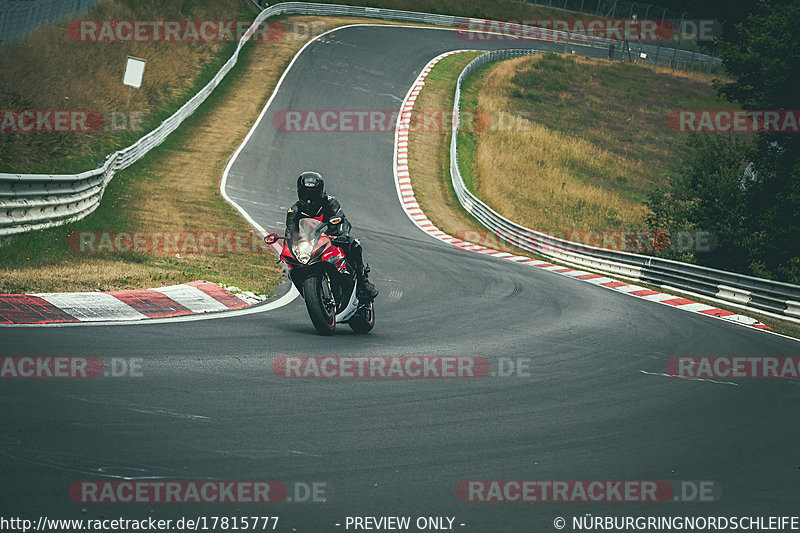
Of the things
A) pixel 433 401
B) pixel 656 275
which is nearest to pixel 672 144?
pixel 656 275

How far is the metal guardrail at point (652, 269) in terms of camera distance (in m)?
17.0

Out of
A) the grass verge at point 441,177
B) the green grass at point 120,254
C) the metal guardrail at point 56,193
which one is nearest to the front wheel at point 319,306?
the green grass at point 120,254

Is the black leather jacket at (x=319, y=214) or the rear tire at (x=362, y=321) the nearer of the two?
the black leather jacket at (x=319, y=214)

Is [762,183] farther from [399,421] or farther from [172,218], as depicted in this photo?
[399,421]

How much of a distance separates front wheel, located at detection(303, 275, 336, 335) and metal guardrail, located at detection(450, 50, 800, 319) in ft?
38.2

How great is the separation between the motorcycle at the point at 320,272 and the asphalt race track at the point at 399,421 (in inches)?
11.5

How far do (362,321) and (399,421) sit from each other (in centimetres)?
357

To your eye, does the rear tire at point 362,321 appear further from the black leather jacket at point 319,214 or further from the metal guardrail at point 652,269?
the metal guardrail at point 652,269

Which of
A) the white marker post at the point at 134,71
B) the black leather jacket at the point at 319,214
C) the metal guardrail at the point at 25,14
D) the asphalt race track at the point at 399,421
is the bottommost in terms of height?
the asphalt race track at the point at 399,421

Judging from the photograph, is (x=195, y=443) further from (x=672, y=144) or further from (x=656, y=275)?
(x=672, y=144)

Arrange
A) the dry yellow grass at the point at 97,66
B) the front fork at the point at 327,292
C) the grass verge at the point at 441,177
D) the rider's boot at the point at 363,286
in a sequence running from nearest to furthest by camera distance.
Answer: the front fork at the point at 327,292, the rider's boot at the point at 363,286, the grass verge at the point at 441,177, the dry yellow grass at the point at 97,66

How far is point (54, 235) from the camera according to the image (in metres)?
14.0

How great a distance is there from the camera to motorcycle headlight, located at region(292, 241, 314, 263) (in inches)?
332

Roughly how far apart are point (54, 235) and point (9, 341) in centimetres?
776
